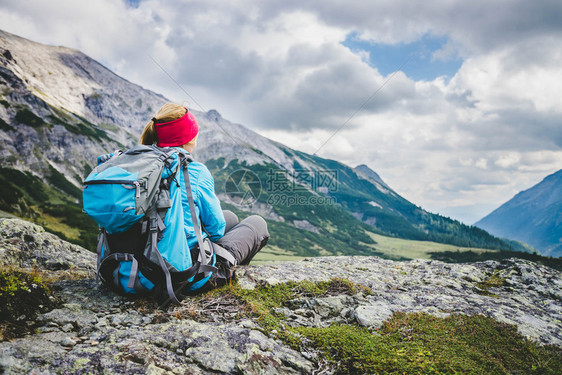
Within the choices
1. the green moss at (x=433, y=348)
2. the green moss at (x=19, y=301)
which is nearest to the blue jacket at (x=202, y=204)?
the green moss at (x=19, y=301)

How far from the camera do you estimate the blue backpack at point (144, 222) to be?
4617mm

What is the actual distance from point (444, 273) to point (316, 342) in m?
10.2

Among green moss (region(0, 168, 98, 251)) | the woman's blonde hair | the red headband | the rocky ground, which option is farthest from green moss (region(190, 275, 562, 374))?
green moss (region(0, 168, 98, 251))

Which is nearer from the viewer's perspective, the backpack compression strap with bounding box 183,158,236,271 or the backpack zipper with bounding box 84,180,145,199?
the backpack zipper with bounding box 84,180,145,199

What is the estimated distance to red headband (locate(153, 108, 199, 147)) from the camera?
5.93 metres

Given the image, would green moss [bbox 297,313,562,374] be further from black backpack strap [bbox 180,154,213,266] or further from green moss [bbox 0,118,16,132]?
green moss [bbox 0,118,16,132]

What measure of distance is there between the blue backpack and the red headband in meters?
0.67

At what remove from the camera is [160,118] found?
587 centimetres

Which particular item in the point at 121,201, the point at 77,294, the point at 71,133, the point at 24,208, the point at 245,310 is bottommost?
the point at 24,208

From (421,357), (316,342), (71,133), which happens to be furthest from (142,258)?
(71,133)

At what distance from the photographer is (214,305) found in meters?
5.99

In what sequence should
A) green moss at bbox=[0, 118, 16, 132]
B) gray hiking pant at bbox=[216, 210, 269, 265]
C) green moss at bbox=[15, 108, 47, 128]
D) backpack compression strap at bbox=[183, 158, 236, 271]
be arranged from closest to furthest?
backpack compression strap at bbox=[183, 158, 236, 271]
gray hiking pant at bbox=[216, 210, 269, 265]
green moss at bbox=[0, 118, 16, 132]
green moss at bbox=[15, 108, 47, 128]

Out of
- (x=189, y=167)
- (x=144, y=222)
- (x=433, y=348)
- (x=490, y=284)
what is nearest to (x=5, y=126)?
(x=189, y=167)

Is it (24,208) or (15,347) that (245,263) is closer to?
(15,347)
